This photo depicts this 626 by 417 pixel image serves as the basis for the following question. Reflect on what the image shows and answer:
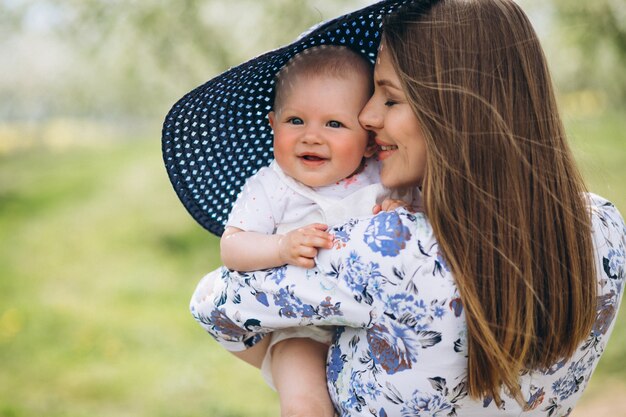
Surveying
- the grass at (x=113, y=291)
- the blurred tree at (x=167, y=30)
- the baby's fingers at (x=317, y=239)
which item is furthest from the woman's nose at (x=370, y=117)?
the blurred tree at (x=167, y=30)

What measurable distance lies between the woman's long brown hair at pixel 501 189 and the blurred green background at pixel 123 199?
2307 millimetres

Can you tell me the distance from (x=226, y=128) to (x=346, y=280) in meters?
0.80

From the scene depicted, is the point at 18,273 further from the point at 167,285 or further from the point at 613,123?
the point at 613,123

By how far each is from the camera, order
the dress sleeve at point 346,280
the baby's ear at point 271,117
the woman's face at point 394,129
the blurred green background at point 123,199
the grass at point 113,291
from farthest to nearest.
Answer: the blurred green background at point 123,199 < the grass at point 113,291 < the baby's ear at point 271,117 < the woman's face at point 394,129 < the dress sleeve at point 346,280

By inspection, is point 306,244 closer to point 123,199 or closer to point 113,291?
point 113,291

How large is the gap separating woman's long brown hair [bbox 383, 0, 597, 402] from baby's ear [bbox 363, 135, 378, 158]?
0.35 meters

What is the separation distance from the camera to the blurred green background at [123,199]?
5781 millimetres

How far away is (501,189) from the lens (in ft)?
5.79

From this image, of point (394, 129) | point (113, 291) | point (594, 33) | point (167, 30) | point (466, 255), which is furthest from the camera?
point (113, 291)

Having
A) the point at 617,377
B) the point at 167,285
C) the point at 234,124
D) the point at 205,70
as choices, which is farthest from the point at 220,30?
the point at 234,124

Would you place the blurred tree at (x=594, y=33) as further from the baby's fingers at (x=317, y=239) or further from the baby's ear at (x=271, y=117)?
the baby's fingers at (x=317, y=239)

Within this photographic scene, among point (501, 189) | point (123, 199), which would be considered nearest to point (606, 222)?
point (501, 189)

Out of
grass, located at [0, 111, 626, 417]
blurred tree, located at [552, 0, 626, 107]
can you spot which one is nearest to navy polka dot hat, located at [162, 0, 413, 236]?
grass, located at [0, 111, 626, 417]

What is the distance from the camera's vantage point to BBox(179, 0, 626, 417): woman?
1.71 meters
